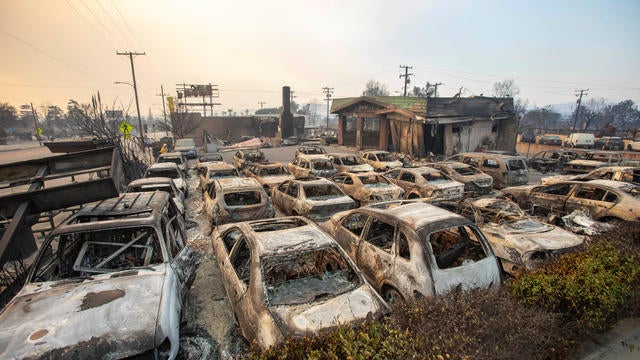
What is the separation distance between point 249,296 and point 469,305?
8.33ft

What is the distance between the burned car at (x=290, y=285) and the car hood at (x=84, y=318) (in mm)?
1029

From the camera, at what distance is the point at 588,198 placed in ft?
25.4

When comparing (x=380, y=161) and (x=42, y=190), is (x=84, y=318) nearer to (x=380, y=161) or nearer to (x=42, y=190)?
(x=42, y=190)

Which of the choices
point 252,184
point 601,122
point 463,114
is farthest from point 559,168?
point 601,122

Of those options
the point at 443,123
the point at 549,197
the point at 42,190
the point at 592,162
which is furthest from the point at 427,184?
the point at 443,123

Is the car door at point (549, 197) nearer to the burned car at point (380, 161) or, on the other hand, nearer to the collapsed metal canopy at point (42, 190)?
the burned car at point (380, 161)

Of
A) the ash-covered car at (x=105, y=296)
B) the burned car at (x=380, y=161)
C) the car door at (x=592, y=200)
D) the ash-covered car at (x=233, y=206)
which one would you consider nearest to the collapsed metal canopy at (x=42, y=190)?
the ash-covered car at (x=105, y=296)

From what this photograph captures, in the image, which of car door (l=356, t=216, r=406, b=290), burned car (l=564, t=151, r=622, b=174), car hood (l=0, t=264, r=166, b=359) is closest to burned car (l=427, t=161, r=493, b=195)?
burned car (l=564, t=151, r=622, b=174)

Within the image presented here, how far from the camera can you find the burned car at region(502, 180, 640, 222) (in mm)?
6969

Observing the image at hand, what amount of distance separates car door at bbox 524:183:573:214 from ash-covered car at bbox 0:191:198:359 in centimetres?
910

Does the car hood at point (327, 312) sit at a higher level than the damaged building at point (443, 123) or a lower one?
lower

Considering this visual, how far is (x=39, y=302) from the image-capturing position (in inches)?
134

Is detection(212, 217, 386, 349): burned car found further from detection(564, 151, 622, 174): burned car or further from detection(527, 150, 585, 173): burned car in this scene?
detection(527, 150, 585, 173): burned car

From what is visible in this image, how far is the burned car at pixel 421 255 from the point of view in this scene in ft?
13.4
